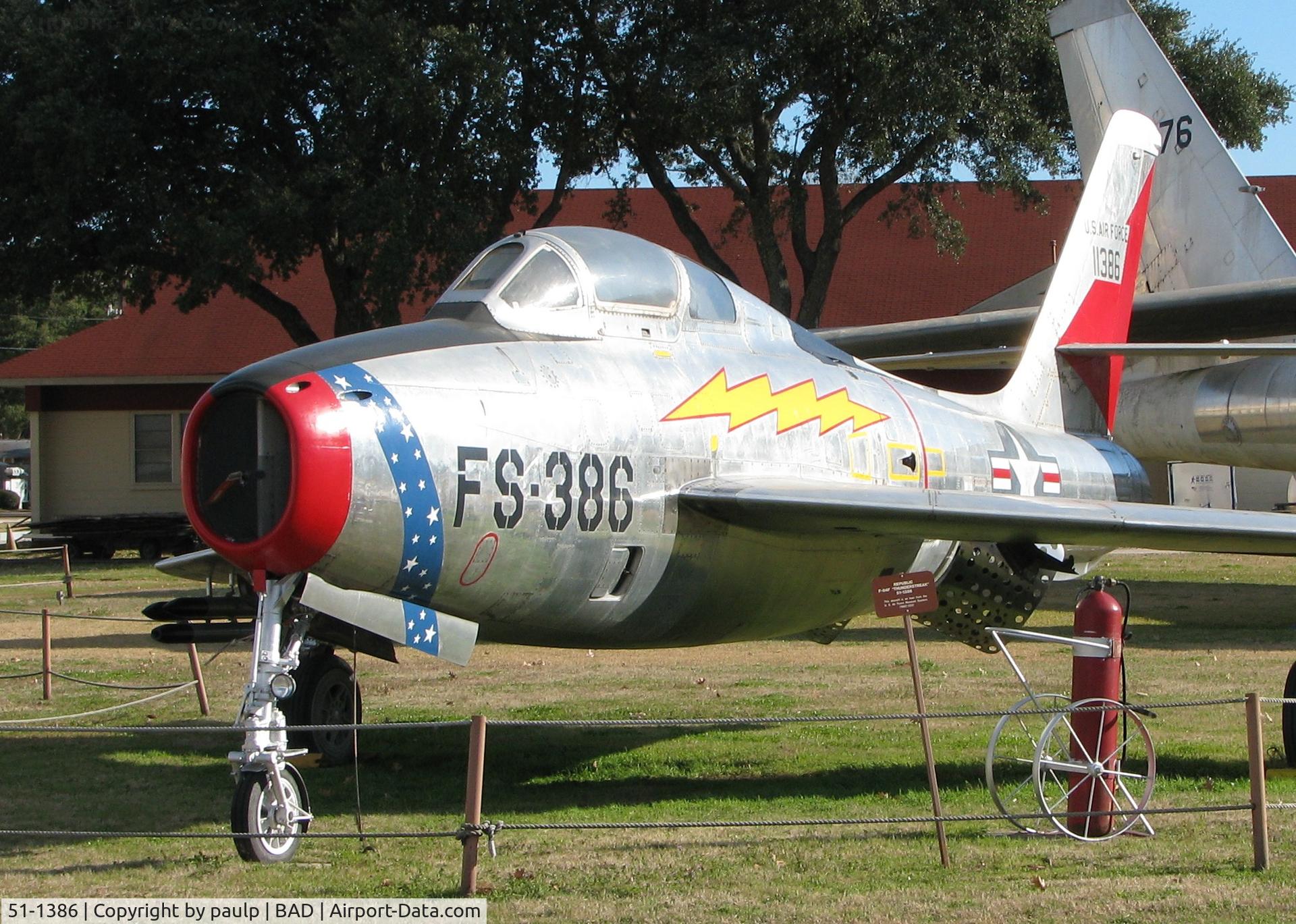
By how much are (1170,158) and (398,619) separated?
16412mm

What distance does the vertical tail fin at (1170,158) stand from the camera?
18891 millimetres

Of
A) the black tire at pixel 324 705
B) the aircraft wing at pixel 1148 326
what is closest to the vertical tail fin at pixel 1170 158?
the aircraft wing at pixel 1148 326

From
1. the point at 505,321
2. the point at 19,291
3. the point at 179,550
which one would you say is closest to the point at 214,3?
the point at 19,291

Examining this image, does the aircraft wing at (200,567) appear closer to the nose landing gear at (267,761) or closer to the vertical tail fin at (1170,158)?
the nose landing gear at (267,761)

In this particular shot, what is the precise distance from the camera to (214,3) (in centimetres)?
2816

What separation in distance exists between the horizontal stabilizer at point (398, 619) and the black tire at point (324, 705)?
2.61 metres

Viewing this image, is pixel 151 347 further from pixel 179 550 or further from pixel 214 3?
pixel 214 3

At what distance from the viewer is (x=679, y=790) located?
28.4 ft

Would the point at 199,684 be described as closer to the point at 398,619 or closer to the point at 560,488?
the point at 398,619

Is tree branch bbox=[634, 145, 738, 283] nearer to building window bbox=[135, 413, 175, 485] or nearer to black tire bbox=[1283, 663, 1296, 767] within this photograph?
Result: building window bbox=[135, 413, 175, 485]

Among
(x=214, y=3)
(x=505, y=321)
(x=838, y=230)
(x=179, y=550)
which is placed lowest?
(x=179, y=550)

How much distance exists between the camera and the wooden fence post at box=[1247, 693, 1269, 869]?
21.1 feet

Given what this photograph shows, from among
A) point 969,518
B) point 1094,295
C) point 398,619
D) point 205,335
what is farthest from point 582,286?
point 205,335

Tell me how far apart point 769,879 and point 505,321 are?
10.6ft
